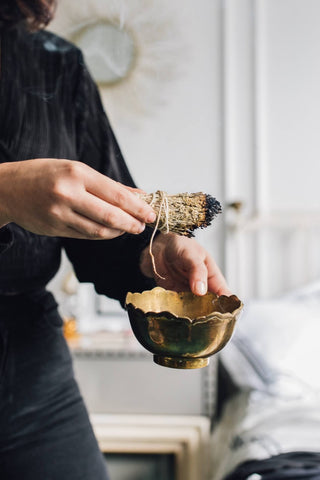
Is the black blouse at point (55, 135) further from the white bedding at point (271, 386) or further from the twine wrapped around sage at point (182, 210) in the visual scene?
the white bedding at point (271, 386)

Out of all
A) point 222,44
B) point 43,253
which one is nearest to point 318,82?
point 222,44

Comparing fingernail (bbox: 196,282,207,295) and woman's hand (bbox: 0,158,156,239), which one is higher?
woman's hand (bbox: 0,158,156,239)

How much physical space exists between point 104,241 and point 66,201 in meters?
0.20

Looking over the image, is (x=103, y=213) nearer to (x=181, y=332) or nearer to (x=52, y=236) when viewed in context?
(x=181, y=332)

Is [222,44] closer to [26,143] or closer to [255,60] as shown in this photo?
[255,60]

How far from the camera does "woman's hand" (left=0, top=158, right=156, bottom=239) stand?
27cm

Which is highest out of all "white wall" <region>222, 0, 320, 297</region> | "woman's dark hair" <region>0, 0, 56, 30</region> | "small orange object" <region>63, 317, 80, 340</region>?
"woman's dark hair" <region>0, 0, 56, 30</region>

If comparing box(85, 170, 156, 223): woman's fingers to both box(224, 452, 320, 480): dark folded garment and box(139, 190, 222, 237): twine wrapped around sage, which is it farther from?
box(224, 452, 320, 480): dark folded garment

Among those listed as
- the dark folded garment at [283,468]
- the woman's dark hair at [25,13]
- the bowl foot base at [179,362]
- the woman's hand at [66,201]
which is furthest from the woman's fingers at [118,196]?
the dark folded garment at [283,468]

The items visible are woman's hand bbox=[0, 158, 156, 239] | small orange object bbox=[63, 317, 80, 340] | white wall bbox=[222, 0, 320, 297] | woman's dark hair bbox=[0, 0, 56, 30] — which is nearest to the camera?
woman's hand bbox=[0, 158, 156, 239]

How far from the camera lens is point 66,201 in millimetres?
268

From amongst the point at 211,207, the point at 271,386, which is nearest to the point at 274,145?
the point at 271,386

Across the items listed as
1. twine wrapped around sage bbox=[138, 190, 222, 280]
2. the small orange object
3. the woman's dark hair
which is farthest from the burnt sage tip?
the small orange object

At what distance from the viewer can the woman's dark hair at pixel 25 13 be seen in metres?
0.48
